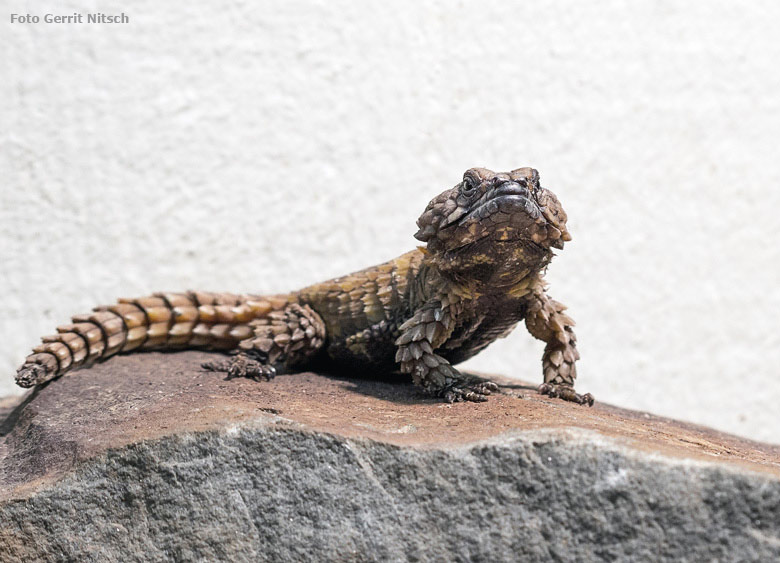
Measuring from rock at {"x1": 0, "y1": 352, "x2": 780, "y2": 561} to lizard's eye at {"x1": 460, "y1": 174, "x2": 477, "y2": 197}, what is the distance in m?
1.16

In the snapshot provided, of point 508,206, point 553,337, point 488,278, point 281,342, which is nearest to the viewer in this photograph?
point 508,206

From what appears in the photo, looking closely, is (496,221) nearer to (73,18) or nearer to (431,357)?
(431,357)

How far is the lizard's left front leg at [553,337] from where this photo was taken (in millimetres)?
4887

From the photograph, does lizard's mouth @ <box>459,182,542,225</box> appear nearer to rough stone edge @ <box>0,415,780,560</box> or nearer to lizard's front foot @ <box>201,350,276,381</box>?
rough stone edge @ <box>0,415,780,560</box>

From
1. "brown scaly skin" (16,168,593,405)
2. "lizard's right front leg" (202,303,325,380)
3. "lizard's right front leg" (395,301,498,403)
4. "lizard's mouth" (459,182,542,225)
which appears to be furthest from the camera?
"lizard's right front leg" (202,303,325,380)

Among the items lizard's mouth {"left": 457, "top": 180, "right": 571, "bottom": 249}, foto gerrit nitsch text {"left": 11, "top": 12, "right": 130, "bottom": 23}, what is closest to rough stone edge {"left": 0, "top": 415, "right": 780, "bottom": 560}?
lizard's mouth {"left": 457, "top": 180, "right": 571, "bottom": 249}

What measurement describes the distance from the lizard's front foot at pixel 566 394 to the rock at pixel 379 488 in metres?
0.54

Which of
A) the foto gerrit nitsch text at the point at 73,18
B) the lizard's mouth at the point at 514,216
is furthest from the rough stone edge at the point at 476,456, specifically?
the foto gerrit nitsch text at the point at 73,18

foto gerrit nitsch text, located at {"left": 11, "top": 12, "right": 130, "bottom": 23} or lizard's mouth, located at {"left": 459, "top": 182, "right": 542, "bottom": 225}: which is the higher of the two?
foto gerrit nitsch text, located at {"left": 11, "top": 12, "right": 130, "bottom": 23}

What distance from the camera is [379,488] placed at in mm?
3283

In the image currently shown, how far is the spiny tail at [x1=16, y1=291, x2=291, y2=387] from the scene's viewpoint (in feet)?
18.7

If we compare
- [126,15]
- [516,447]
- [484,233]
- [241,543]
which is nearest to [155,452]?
[241,543]

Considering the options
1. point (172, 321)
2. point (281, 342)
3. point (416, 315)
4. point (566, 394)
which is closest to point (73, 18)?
point (172, 321)

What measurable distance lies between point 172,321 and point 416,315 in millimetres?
2269
